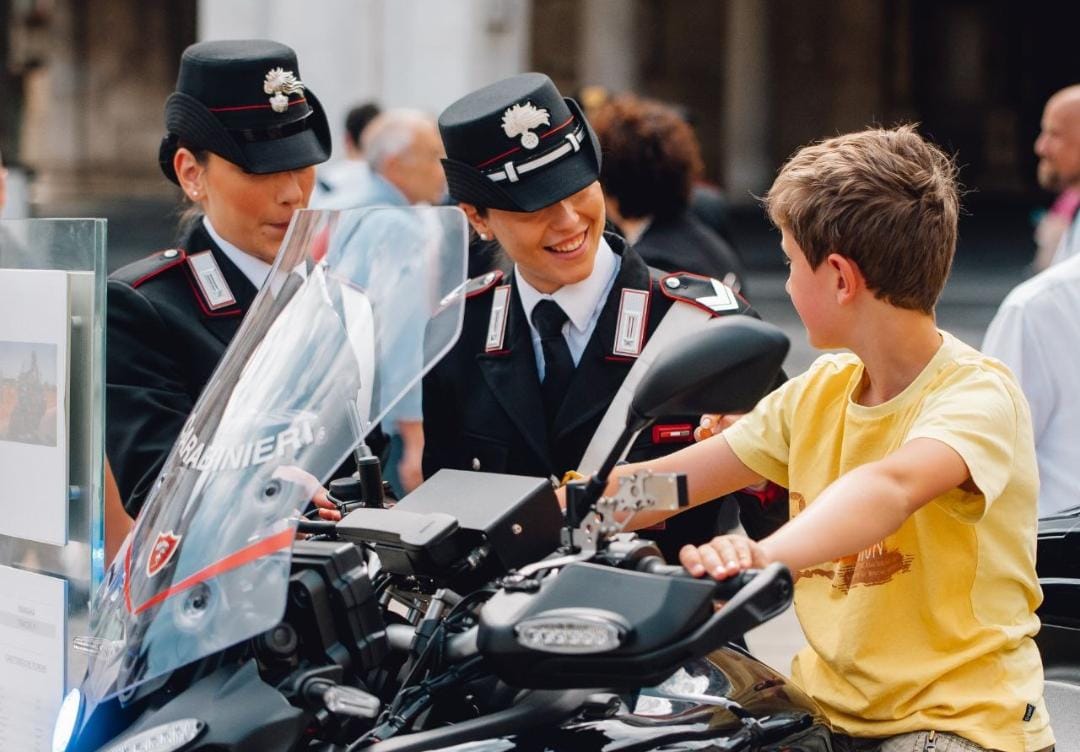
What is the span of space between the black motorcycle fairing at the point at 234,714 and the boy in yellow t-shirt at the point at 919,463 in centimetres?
75

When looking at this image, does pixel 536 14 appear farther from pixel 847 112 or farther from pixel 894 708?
pixel 894 708

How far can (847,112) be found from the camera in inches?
1048

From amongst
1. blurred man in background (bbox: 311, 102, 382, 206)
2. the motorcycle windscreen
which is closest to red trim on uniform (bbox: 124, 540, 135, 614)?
the motorcycle windscreen

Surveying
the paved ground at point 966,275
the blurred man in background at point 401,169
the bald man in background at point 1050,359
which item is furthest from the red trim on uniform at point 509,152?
the paved ground at point 966,275

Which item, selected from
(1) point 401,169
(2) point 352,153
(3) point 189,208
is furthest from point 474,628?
(2) point 352,153

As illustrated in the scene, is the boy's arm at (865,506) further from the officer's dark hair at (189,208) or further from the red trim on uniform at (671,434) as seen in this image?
the officer's dark hair at (189,208)

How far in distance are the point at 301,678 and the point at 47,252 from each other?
0.78 metres

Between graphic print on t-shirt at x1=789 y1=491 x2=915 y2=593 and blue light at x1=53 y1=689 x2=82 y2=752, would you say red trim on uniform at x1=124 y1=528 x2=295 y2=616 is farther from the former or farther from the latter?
graphic print on t-shirt at x1=789 y1=491 x2=915 y2=593

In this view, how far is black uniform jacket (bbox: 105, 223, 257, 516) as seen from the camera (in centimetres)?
315

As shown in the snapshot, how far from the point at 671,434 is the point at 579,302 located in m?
0.30

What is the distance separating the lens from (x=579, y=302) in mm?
3203

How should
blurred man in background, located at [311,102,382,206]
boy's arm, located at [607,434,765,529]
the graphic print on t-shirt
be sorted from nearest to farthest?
the graphic print on t-shirt < boy's arm, located at [607,434,765,529] < blurred man in background, located at [311,102,382,206]

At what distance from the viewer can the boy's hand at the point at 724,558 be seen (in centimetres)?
198

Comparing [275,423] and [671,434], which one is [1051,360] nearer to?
[671,434]
